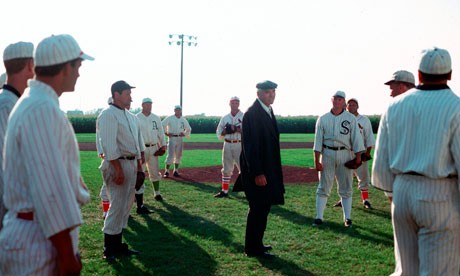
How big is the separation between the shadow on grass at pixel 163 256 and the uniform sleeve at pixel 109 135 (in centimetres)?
150

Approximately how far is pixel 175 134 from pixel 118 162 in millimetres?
9630

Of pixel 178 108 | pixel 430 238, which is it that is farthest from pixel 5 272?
pixel 178 108

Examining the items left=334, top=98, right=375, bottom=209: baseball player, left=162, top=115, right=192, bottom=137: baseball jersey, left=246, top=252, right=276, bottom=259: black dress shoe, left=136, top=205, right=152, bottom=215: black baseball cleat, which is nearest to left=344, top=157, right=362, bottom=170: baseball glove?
left=334, top=98, right=375, bottom=209: baseball player

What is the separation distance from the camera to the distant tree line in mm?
51938

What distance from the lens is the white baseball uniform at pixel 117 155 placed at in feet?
21.3

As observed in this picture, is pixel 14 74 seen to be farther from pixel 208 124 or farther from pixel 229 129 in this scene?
pixel 208 124

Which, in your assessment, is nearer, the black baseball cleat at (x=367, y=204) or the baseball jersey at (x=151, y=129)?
the black baseball cleat at (x=367, y=204)

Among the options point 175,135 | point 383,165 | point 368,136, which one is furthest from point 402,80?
point 175,135

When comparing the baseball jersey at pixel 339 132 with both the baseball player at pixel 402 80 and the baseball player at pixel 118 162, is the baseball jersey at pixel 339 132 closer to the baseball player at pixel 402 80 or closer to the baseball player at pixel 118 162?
the baseball player at pixel 402 80

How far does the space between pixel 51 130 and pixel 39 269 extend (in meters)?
0.77

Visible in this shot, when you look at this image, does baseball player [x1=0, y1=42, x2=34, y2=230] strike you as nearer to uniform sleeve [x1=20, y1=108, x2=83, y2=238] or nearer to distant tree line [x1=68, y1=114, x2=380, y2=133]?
uniform sleeve [x1=20, y1=108, x2=83, y2=238]

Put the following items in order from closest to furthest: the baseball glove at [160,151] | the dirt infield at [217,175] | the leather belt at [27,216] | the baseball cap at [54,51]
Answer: the leather belt at [27,216], the baseball cap at [54,51], the baseball glove at [160,151], the dirt infield at [217,175]

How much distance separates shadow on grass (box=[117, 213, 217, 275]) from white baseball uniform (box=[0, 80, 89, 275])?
3.51m

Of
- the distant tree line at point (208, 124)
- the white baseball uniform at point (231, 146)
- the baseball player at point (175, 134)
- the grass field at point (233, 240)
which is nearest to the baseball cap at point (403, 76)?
the grass field at point (233, 240)
